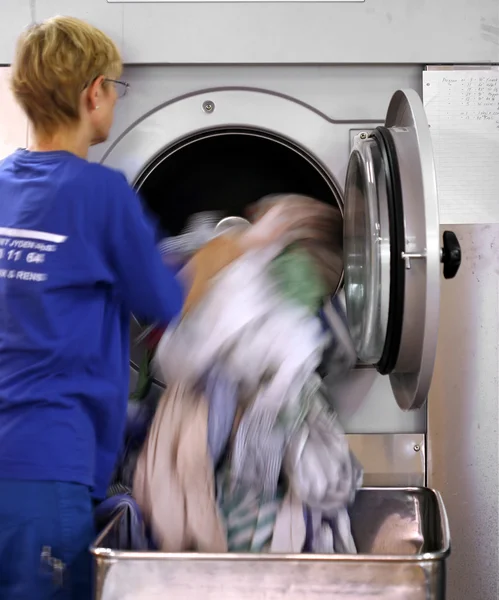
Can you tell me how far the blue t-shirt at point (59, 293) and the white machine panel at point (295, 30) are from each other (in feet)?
1.41

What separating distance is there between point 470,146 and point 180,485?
30.9 inches

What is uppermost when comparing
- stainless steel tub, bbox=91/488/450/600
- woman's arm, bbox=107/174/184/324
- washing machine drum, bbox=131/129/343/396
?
washing machine drum, bbox=131/129/343/396

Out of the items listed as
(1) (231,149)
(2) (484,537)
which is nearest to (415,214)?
(1) (231,149)

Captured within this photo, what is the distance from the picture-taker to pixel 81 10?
1.45m

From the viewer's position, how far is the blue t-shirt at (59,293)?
106 centimetres

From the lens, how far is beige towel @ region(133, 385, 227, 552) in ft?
4.01

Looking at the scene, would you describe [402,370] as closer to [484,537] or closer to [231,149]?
[484,537]

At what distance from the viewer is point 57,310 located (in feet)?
3.53

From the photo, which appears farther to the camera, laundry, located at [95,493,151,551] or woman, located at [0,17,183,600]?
laundry, located at [95,493,151,551]

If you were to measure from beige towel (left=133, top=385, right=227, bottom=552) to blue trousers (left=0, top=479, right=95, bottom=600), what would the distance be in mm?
179

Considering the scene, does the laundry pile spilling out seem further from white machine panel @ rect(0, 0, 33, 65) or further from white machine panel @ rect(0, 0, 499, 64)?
white machine panel @ rect(0, 0, 33, 65)

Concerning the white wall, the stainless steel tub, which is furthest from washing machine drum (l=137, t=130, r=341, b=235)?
the stainless steel tub

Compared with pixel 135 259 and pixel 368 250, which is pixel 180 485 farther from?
pixel 368 250

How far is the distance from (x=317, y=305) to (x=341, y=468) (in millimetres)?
303
